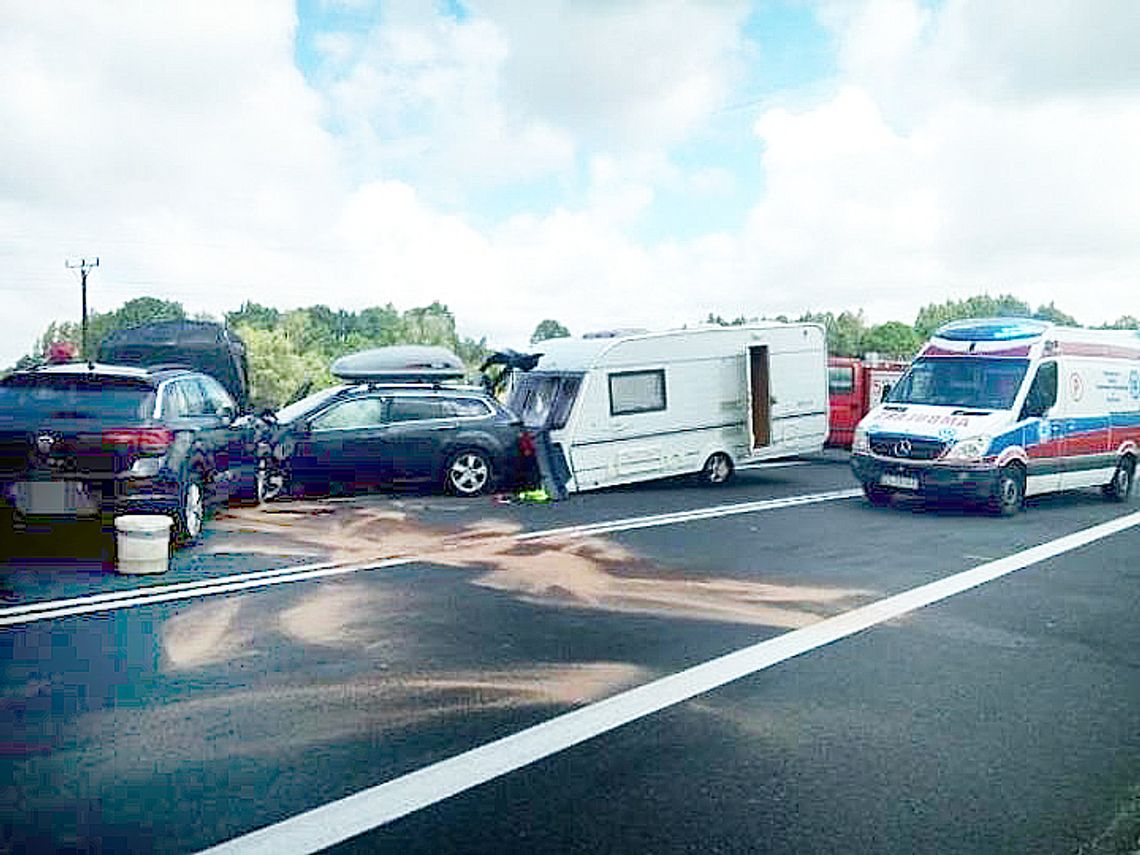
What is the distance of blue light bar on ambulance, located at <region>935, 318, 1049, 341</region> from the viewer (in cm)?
1398

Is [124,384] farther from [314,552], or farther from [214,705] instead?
[214,705]

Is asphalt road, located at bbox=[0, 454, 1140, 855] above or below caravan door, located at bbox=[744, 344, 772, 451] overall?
below

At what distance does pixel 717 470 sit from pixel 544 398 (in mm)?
3071

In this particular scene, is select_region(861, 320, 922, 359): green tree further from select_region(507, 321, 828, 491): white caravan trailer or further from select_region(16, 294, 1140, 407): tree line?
select_region(507, 321, 828, 491): white caravan trailer

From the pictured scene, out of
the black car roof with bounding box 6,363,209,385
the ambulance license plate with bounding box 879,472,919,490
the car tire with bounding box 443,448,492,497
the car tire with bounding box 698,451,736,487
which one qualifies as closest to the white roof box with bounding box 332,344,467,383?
the car tire with bounding box 443,448,492,497

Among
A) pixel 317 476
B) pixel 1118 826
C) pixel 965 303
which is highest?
pixel 965 303

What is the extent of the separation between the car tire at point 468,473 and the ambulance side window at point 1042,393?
7.35 m

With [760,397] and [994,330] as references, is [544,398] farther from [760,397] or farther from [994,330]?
[994,330]

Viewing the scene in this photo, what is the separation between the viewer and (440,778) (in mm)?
4543

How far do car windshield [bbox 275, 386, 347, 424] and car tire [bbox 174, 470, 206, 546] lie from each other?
387cm

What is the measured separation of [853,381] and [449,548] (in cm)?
1330

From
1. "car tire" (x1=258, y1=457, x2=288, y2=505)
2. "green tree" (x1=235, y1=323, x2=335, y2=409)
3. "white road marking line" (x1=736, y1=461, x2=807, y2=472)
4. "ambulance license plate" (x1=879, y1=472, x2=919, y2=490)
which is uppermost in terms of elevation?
"green tree" (x1=235, y1=323, x2=335, y2=409)

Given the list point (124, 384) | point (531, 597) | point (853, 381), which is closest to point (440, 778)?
point (531, 597)

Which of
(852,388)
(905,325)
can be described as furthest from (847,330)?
(852,388)
